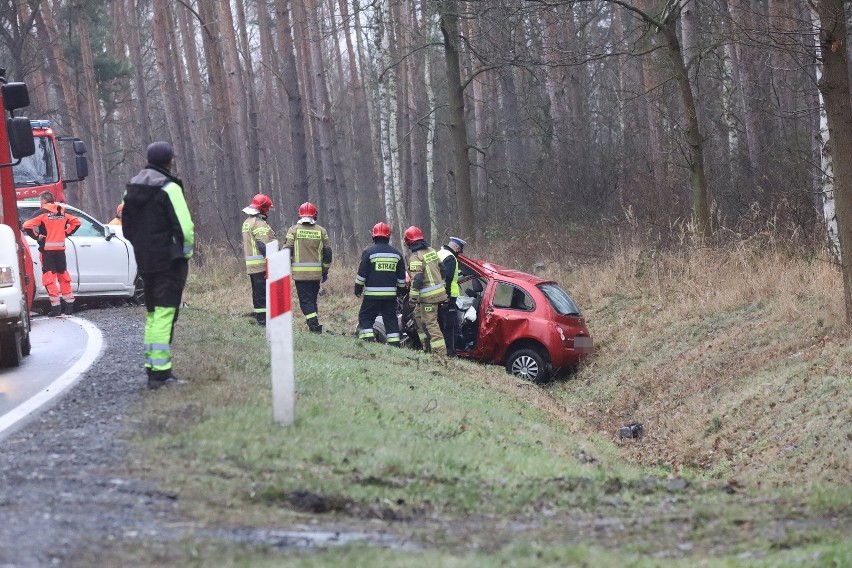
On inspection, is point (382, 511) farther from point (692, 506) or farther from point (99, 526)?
point (692, 506)

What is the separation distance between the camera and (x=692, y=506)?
5.94 metres

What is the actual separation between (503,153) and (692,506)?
3601 cm

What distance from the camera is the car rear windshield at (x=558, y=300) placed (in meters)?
15.7

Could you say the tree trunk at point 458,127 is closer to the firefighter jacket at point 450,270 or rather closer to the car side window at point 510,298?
the car side window at point 510,298

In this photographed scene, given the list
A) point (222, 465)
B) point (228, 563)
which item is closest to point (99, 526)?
point (228, 563)

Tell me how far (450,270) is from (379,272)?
3.59 feet

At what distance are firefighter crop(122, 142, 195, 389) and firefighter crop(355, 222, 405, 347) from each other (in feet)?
20.9

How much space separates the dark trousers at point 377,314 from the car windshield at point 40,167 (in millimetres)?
7860

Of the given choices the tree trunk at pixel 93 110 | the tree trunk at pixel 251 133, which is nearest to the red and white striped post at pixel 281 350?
the tree trunk at pixel 251 133

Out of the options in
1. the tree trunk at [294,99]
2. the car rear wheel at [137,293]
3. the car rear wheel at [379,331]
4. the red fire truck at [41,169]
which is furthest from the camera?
the tree trunk at [294,99]

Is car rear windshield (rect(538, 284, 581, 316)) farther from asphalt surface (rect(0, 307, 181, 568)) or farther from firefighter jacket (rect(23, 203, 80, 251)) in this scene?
asphalt surface (rect(0, 307, 181, 568))

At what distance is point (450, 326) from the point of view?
52.3 ft

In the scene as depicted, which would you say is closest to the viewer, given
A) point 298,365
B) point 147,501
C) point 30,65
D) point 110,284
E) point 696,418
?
point 147,501

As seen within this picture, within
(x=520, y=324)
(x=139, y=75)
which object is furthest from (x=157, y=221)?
(x=139, y=75)
